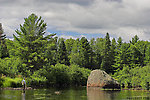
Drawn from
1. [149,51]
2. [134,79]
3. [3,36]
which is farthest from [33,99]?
[3,36]

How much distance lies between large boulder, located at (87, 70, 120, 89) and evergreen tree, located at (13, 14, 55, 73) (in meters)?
13.0

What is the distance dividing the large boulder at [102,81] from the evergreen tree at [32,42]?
13046mm

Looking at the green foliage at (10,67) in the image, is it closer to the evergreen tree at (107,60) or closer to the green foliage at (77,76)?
the green foliage at (77,76)

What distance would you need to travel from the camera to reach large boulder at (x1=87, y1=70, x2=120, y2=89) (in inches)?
2120

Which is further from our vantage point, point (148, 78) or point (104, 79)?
point (104, 79)

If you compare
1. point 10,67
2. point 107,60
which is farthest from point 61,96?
point 107,60

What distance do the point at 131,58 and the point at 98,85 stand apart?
36.5 meters

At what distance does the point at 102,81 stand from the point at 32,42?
63.2ft

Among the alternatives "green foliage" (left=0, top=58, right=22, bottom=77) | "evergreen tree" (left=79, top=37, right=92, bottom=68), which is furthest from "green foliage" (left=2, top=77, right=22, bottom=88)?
"evergreen tree" (left=79, top=37, right=92, bottom=68)

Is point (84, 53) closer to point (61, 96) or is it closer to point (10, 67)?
point (10, 67)

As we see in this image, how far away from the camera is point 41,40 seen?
57.6m

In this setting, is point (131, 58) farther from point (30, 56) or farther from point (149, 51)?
point (30, 56)

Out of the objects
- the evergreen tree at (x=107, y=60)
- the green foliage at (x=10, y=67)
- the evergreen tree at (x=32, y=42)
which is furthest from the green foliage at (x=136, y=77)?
the evergreen tree at (x=107, y=60)

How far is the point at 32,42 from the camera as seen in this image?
185 feet
